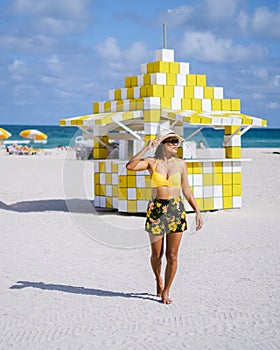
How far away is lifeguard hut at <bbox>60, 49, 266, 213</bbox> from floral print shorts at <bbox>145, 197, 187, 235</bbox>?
4809 millimetres

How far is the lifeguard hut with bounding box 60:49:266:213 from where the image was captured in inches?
412

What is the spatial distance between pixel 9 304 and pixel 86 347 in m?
1.39

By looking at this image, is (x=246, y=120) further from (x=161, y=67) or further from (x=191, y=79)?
(x=161, y=67)

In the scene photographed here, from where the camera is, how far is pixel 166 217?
521 centimetres

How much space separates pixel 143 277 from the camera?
21.1ft

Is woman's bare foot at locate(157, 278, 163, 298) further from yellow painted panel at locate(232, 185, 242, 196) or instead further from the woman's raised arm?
yellow painted panel at locate(232, 185, 242, 196)

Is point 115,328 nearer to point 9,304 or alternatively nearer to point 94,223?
point 9,304

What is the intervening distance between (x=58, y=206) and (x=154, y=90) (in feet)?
11.3

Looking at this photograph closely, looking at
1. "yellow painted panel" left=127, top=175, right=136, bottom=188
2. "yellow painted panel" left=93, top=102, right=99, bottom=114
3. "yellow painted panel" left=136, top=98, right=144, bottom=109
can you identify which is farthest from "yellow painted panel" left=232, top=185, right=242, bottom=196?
"yellow painted panel" left=93, top=102, right=99, bottom=114

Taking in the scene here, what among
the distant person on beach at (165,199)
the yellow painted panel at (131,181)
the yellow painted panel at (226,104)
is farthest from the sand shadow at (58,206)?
the distant person on beach at (165,199)

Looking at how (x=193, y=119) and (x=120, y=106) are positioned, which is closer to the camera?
(x=193, y=119)

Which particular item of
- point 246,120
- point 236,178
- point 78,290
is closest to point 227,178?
point 236,178

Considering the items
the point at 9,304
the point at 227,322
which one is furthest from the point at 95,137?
the point at 227,322

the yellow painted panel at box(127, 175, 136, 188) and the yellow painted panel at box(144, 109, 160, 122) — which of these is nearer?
the yellow painted panel at box(144, 109, 160, 122)
